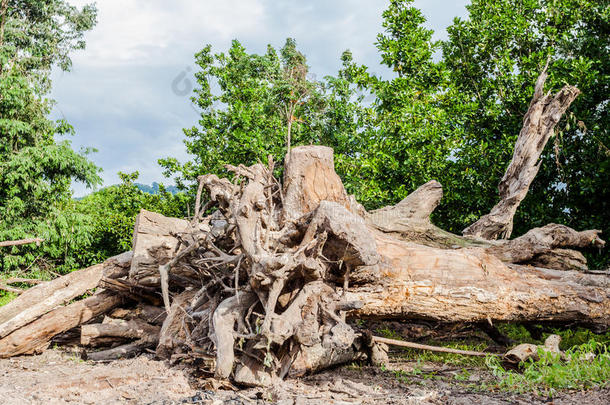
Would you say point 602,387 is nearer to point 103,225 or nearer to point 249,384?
point 249,384

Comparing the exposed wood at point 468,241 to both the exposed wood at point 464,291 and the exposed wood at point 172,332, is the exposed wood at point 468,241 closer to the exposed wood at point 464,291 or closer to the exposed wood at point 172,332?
the exposed wood at point 464,291

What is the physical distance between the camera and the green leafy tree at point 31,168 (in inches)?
484

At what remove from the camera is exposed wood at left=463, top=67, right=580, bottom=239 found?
292 inches

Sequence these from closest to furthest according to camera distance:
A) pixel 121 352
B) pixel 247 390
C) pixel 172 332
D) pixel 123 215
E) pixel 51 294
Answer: pixel 247 390, pixel 172 332, pixel 121 352, pixel 51 294, pixel 123 215

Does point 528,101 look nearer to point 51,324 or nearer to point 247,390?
point 247,390

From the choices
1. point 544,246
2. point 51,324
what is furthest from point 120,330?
point 544,246

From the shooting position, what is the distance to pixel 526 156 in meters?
7.54

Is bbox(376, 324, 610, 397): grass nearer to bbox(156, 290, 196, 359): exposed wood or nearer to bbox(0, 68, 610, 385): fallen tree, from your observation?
bbox(0, 68, 610, 385): fallen tree

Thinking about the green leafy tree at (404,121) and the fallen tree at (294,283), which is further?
the green leafy tree at (404,121)

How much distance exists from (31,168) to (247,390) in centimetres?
1167

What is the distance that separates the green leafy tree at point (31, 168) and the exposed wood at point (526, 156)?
10105 millimetres

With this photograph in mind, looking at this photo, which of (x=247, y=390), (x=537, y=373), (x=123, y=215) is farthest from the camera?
(x=123, y=215)

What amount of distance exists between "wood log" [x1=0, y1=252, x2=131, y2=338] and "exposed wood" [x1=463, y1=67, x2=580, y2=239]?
5.41 meters

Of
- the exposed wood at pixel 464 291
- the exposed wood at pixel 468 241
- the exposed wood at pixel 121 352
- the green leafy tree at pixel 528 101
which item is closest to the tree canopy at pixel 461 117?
the green leafy tree at pixel 528 101
